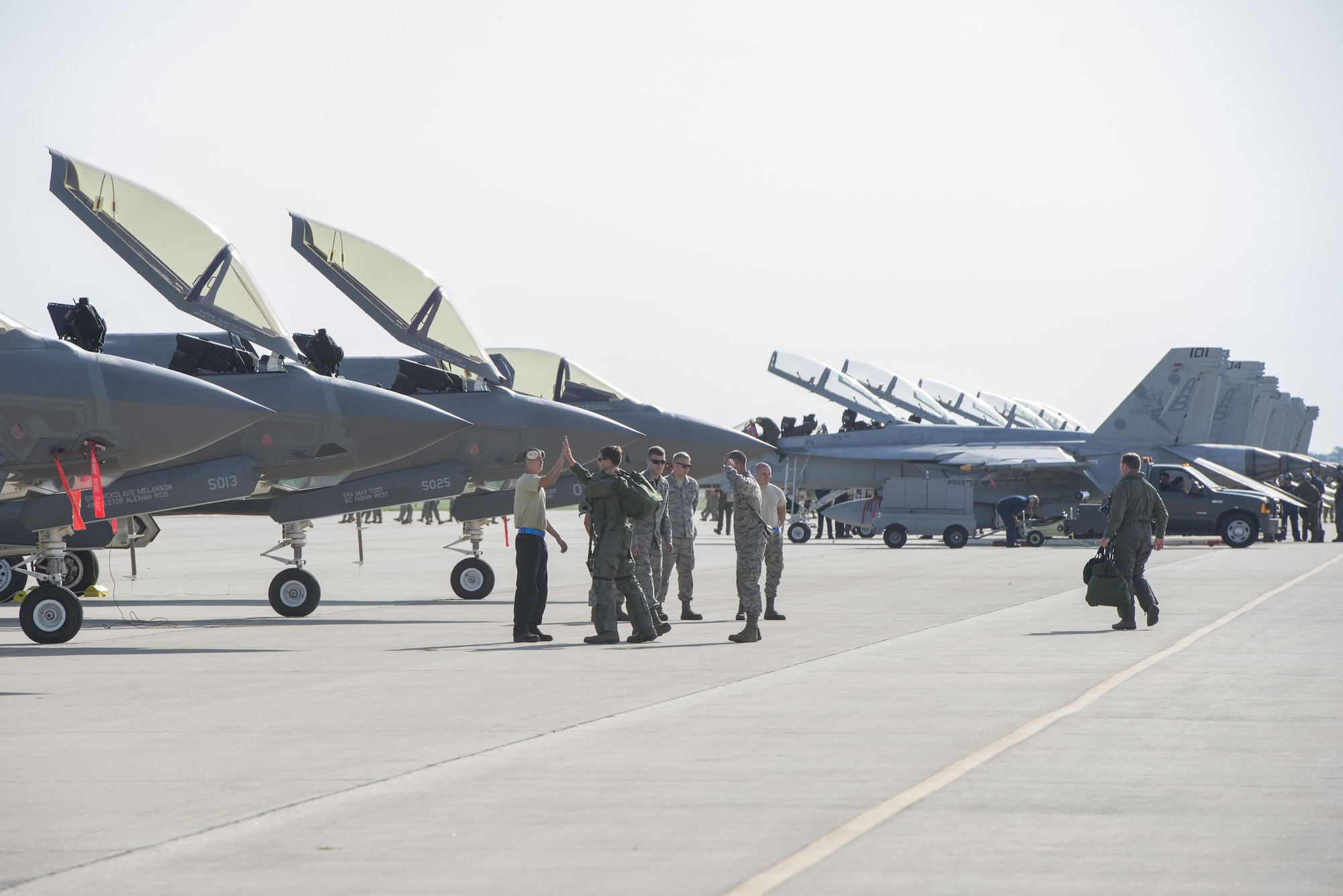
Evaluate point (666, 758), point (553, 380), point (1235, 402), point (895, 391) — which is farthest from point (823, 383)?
point (666, 758)

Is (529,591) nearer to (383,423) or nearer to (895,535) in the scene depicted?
(383,423)

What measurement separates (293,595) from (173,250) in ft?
12.4

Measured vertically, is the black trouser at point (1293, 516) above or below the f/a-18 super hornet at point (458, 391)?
below

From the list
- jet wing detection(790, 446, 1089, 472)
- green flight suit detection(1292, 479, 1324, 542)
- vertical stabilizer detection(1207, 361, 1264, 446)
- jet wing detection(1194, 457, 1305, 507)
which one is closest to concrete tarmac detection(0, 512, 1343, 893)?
jet wing detection(790, 446, 1089, 472)

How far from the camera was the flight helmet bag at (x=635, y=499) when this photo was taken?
11.2 m

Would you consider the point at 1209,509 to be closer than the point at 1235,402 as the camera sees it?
Yes

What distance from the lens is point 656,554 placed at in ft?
44.0

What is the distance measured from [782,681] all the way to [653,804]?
3.77m

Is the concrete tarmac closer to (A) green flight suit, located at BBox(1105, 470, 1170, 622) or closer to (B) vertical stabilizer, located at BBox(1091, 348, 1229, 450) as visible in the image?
(A) green flight suit, located at BBox(1105, 470, 1170, 622)

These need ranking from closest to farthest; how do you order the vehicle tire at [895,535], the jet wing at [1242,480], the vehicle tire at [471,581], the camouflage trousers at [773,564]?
the camouflage trousers at [773,564], the vehicle tire at [471,581], the vehicle tire at [895,535], the jet wing at [1242,480]

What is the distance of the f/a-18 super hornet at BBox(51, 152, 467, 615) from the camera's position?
1344 centimetres

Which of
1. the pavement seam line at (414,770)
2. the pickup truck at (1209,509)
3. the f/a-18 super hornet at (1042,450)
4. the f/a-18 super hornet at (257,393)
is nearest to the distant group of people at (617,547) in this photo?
the pavement seam line at (414,770)

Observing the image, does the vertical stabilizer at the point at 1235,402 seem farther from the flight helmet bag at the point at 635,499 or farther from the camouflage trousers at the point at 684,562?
the flight helmet bag at the point at 635,499

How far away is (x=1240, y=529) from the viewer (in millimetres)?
31031
